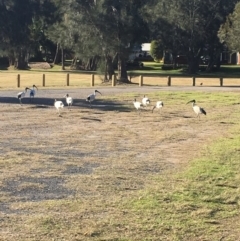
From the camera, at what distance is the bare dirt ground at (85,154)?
939cm

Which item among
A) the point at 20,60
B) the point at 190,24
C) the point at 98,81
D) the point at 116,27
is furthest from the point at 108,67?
the point at 20,60

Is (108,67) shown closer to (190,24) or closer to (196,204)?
(190,24)

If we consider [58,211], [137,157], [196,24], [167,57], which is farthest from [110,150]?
[167,57]

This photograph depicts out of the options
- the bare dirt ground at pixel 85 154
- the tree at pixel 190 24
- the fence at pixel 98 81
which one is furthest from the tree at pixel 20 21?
the bare dirt ground at pixel 85 154

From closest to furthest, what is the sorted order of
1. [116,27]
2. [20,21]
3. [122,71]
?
[116,27]
[122,71]
[20,21]

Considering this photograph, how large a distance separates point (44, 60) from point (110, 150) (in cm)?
8073

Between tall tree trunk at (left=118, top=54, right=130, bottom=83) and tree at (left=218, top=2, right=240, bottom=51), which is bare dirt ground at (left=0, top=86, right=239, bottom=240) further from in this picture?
tree at (left=218, top=2, right=240, bottom=51)

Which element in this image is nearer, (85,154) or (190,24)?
(85,154)

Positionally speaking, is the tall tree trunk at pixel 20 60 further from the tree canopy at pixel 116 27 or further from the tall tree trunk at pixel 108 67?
the tall tree trunk at pixel 108 67

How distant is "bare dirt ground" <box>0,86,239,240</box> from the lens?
939cm

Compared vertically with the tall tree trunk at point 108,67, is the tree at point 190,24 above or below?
above

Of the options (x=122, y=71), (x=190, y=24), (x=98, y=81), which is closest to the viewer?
(x=98, y=81)

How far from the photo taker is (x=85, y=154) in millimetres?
14602

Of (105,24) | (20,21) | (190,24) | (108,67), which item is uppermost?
(20,21)
